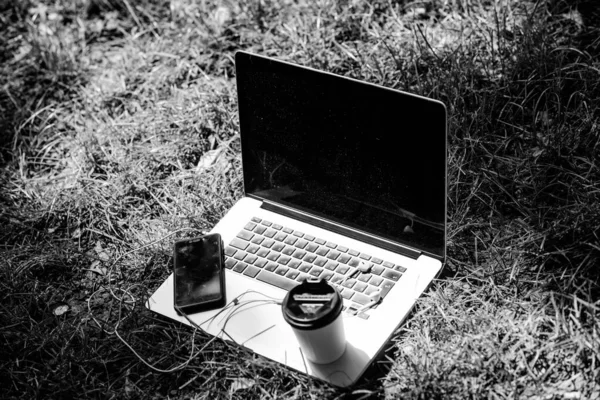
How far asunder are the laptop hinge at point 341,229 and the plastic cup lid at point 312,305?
1.27 ft

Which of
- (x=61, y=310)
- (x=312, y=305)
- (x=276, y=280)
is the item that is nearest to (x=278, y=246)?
(x=276, y=280)

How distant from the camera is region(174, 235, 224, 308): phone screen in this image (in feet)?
8.23

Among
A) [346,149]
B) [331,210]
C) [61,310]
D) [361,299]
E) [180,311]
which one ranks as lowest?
[61,310]

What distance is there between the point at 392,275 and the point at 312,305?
15.1 inches

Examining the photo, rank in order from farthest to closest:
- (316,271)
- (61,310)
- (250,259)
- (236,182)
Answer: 1. (236,182)
2. (61,310)
3. (250,259)
4. (316,271)

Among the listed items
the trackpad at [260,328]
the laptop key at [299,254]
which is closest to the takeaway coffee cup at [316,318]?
the trackpad at [260,328]

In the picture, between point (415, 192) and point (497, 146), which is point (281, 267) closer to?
point (415, 192)

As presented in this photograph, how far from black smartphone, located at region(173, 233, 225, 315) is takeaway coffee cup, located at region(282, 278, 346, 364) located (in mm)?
401

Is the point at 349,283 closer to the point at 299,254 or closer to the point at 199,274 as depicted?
the point at 299,254

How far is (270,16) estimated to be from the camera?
3844 mm

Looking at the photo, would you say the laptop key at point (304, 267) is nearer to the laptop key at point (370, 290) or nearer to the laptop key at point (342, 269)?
the laptop key at point (342, 269)

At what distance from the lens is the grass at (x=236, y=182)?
2393 mm

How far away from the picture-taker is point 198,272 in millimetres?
2572

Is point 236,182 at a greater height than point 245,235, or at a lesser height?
lesser
